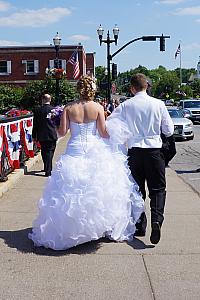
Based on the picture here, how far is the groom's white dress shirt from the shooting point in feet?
18.8

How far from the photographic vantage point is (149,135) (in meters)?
5.76

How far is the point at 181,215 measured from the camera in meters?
7.37

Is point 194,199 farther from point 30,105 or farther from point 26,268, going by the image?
point 30,105

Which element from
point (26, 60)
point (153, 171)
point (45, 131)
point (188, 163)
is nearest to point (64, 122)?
point (153, 171)

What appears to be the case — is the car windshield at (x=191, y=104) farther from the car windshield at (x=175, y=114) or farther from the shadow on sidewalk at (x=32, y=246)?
the shadow on sidewalk at (x=32, y=246)

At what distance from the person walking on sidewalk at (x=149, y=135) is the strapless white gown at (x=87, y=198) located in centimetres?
20

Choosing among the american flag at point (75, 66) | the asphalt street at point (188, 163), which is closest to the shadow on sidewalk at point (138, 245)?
the asphalt street at point (188, 163)

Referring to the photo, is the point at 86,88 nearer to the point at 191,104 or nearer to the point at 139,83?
the point at 139,83

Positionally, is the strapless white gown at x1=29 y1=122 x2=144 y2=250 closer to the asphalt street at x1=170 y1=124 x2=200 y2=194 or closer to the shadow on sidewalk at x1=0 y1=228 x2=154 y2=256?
Result: the shadow on sidewalk at x1=0 y1=228 x2=154 y2=256

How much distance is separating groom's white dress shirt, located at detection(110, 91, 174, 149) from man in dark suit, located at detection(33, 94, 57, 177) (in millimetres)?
5530

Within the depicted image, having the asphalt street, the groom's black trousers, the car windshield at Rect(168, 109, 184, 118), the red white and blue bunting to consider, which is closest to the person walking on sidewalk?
the groom's black trousers

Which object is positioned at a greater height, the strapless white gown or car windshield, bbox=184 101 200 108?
car windshield, bbox=184 101 200 108

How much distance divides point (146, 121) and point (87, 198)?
112cm

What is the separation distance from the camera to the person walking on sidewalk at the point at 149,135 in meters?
5.74
